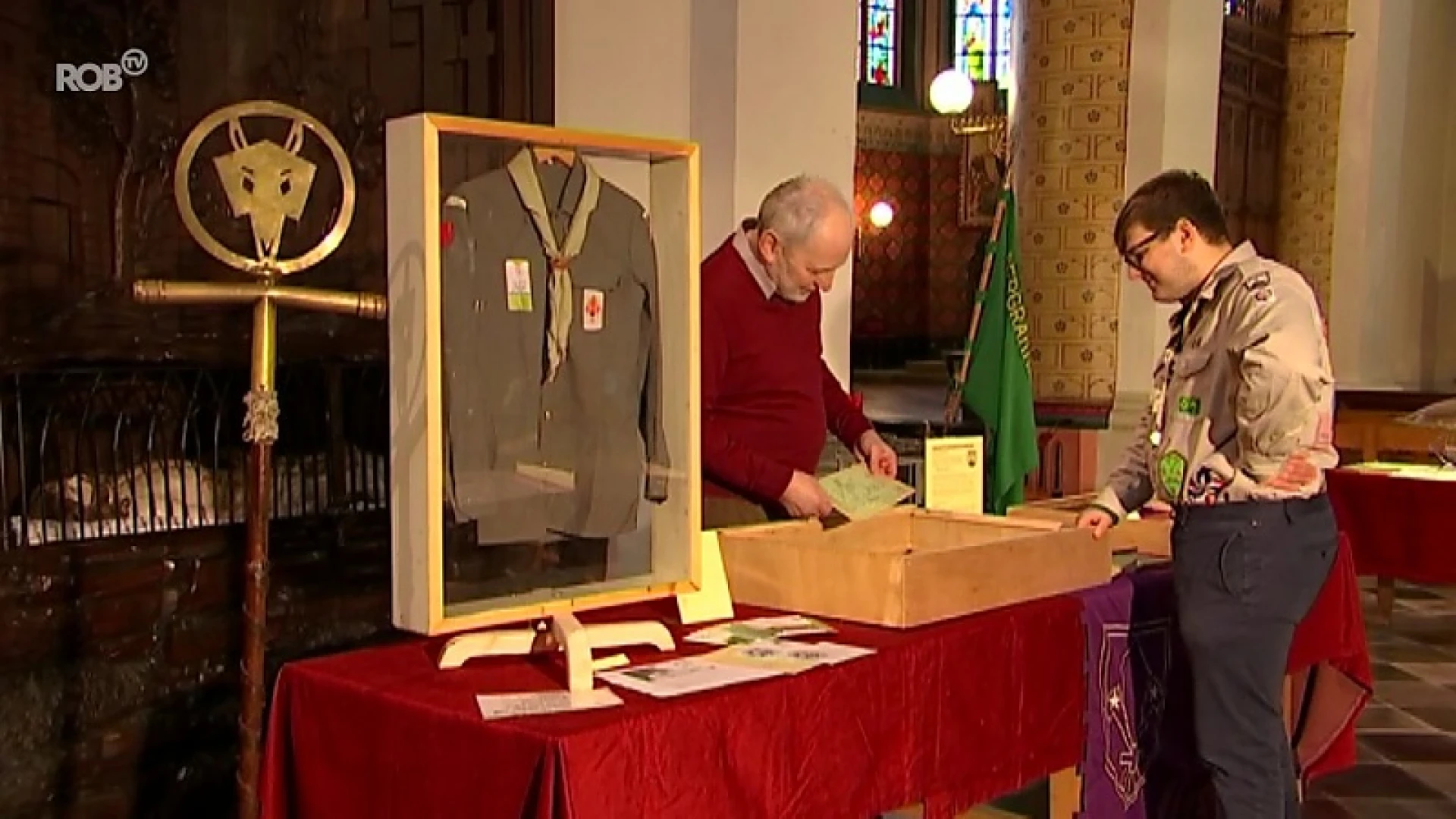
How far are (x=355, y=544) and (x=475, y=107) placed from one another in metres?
1.22

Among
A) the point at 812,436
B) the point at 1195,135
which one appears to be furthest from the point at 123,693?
the point at 1195,135

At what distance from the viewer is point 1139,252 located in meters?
2.64

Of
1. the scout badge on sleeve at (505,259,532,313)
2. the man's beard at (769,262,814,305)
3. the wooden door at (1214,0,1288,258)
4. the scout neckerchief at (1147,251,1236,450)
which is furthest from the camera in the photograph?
the wooden door at (1214,0,1288,258)

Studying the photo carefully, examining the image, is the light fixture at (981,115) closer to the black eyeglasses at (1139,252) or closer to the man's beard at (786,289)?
the man's beard at (786,289)

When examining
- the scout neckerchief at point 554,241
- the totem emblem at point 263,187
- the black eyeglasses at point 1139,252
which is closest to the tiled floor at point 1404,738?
the black eyeglasses at point 1139,252

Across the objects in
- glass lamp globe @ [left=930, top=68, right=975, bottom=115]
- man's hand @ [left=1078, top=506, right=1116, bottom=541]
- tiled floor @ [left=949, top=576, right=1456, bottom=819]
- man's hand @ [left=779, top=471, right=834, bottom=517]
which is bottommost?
tiled floor @ [left=949, top=576, right=1456, bottom=819]

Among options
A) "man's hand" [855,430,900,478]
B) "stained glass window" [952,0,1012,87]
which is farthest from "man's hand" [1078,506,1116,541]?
"stained glass window" [952,0,1012,87]

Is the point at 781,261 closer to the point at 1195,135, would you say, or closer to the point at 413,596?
the point at 413,596

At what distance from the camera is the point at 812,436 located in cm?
305

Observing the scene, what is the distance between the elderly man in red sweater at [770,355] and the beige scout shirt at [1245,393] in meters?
0.64

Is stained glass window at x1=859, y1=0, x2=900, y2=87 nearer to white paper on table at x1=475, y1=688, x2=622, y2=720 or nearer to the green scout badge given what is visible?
the green scout badge

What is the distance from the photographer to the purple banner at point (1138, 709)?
270 centimetres

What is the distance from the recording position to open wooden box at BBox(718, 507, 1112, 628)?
2.33m

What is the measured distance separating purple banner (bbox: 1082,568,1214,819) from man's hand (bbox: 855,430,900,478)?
21.0 inches
